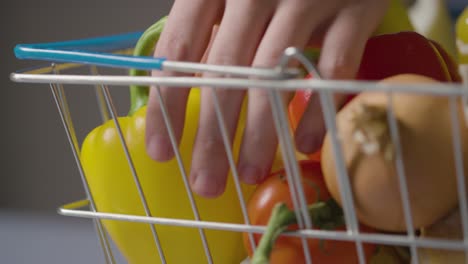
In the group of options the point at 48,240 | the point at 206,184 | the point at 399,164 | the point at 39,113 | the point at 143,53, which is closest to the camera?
the point at 399,164

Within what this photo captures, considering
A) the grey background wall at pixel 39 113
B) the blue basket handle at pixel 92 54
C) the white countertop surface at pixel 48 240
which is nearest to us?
the blue basket handle at pixel 92 54

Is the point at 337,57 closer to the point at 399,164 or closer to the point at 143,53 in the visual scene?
the point at 399,164

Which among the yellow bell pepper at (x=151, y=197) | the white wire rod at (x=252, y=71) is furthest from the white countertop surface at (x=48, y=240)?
the white wire rod at (x=252, y=71)

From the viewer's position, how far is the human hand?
16.8 inches

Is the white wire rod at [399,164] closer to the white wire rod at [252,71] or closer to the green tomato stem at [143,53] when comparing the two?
the white wire rod at [252,71]

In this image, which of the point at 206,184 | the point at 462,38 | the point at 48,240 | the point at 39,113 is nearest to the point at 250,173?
the point at 206,184

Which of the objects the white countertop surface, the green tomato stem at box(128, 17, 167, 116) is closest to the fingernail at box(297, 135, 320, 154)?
the green tomato stem at box(128, 17, 167, 116)

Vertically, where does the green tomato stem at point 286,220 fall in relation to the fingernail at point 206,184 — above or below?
below

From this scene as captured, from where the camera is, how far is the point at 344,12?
0.44m

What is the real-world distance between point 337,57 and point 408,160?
90 millimetres

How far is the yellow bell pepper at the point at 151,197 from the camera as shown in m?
0.54

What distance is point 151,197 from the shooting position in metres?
0.54

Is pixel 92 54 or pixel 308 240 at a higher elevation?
pixel 92 54

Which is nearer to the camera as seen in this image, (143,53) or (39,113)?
(143,53)
